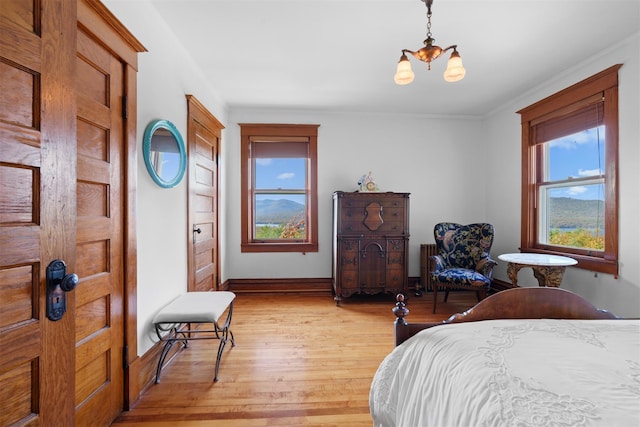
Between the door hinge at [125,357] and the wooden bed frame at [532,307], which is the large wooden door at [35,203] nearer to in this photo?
the door hinge at [125,357]

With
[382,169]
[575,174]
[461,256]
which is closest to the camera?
[575,174]

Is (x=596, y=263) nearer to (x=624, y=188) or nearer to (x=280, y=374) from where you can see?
(x=624, y=188)

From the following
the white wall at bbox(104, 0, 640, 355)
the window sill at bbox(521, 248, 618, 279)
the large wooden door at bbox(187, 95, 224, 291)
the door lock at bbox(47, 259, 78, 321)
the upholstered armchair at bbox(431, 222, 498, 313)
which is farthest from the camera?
the white wall at bbox(104, 0, 640, 355)

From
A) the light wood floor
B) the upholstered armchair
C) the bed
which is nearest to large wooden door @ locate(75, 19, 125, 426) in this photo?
the light wood floor

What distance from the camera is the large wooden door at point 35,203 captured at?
0.83 metres

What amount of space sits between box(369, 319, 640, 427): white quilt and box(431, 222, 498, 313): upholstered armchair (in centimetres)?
209

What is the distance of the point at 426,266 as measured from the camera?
13.9 ft

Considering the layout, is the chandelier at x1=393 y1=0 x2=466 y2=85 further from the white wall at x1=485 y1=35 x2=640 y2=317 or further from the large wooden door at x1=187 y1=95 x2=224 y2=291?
the large wooden door at x1=187 y1=95 x2=224 y2=291

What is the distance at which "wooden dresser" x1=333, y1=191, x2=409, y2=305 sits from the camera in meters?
3.68

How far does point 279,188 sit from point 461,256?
8.51 ft

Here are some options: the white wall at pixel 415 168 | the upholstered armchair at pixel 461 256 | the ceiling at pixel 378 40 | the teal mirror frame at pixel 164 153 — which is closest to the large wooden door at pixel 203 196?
the white wall at pixel 415 168

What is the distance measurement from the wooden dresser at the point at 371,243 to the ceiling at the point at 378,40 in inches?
53.0

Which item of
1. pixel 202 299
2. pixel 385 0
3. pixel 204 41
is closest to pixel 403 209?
pixel 385 0

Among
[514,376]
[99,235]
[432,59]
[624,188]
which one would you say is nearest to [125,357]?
[99,235]
